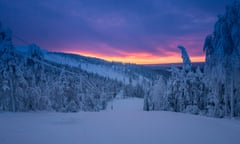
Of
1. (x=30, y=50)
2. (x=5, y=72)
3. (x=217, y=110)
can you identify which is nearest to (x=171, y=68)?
(x=217, y=110)

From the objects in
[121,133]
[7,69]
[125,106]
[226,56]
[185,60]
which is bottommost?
[125,106]

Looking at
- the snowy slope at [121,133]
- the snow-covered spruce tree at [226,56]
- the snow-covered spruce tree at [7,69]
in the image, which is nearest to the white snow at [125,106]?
the snow-covered spruce tree at [226,56]

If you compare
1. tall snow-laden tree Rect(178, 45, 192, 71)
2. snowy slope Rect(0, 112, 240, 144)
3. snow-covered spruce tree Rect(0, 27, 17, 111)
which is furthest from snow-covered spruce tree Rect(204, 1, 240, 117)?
snow-covered spruce tree Rect(0, 27, 17, 111)

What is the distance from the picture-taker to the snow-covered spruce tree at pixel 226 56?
11984 mm

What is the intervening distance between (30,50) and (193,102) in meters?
18.5

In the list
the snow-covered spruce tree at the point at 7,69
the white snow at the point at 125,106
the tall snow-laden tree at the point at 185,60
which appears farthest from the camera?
the white snow at the point at 125,106

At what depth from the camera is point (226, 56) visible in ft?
40.4

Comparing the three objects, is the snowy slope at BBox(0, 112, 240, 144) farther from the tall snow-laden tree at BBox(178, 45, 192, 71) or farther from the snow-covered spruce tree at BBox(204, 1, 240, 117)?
the tall snow-laden tree at BBox(178, 45, 192, 71)

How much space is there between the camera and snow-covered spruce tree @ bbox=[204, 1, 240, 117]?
11984 millimetres

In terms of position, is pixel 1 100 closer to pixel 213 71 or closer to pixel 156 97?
pixel 213 71

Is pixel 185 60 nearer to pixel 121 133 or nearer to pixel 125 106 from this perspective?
pixel 121 133

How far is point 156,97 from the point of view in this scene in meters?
28.9

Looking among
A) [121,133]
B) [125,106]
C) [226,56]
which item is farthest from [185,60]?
[125,106]

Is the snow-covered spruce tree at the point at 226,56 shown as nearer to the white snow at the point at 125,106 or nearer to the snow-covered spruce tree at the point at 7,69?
the snow-covered spruce tree at the point at 7,69
